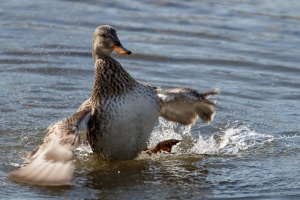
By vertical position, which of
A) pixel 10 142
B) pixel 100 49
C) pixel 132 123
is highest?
pixel 100 49

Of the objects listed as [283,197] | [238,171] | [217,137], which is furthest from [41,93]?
[283,197]

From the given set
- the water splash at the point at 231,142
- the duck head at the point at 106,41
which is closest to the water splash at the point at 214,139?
the water splash at the point at 231,142

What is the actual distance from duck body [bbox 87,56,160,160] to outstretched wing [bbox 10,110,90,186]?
0.36 m

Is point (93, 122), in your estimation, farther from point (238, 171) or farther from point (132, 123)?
point (238, 171)

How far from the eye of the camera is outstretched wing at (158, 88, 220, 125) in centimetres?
761

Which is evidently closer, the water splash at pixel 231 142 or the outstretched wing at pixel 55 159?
the outstretched wing at pixel 55 159

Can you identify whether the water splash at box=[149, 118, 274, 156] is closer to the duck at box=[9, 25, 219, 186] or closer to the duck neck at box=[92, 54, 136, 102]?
the duck at box=[9, 25, 219, 186]

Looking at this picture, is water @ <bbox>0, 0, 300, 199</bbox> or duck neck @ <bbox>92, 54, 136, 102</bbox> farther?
duck neck @ <bbox>92, 54, 136, 102</bbox>

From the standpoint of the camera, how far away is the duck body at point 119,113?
24.1 feet

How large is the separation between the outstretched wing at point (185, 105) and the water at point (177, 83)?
32 cm

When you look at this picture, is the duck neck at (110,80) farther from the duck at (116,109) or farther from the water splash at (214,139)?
the water splash at (214,139)

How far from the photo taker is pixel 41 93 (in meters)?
9.90

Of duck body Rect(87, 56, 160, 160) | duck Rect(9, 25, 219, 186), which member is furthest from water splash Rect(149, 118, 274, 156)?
duck body Rect(87, 56, 160, 160)

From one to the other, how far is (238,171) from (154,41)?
5.23m
